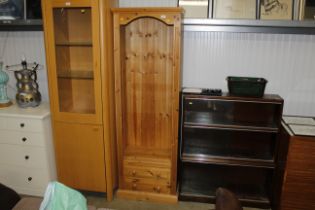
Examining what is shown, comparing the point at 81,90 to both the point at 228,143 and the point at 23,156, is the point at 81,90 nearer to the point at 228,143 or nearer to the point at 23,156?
the point at 23,156

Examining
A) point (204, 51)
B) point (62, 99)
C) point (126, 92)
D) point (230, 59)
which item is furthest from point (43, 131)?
point (230, 59)

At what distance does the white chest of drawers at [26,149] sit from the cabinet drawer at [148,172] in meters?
0.75

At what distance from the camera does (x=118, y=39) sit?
2.21 meters

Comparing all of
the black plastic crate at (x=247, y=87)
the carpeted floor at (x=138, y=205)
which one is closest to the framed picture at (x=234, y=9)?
the black plastic crate at (x=247, y=87)

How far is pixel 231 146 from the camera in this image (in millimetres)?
2518

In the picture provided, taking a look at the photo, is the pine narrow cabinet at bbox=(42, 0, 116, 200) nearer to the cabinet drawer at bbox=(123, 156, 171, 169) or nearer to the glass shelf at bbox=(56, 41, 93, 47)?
the glass shelf at bbox=(56, 41, 93, 47)

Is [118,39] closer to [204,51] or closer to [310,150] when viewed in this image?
[204,51]

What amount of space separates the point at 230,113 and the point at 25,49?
7.28ft

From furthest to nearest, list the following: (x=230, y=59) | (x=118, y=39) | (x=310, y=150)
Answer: (x=230, y=59) < (x=118, y=39) < (x=310, y=150)

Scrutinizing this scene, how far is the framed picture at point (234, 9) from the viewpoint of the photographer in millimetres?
2305

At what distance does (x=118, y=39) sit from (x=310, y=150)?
1787 millimetres

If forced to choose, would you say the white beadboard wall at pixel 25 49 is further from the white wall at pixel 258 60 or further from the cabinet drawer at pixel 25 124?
the white wall at pixel 258 60

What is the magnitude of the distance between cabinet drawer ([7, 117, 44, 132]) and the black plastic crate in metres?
1.75

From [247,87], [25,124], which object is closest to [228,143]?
[247,87]
